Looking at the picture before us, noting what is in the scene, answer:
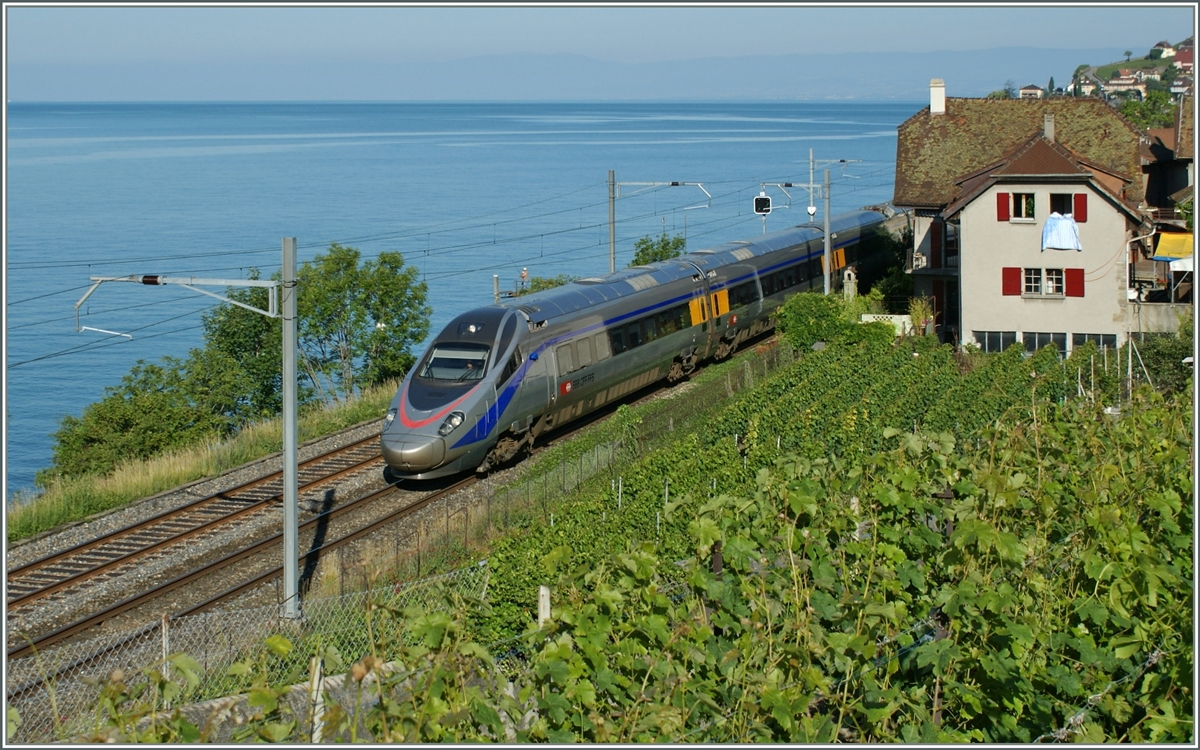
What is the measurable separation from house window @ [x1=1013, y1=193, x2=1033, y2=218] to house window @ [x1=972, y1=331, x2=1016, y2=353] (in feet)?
11.3

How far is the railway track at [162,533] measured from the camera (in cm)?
2030

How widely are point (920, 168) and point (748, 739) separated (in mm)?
38469

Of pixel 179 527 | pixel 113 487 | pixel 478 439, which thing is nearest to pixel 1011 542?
pixel 478 439

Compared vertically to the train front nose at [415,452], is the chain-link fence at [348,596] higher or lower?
lower

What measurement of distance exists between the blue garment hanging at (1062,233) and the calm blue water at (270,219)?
9.04 meters

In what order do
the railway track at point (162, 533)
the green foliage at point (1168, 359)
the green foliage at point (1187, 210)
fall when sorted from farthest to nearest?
the green foliage at point (1187, 210), the green foliage at point (1168, 359), the railway track at point (162, 533)

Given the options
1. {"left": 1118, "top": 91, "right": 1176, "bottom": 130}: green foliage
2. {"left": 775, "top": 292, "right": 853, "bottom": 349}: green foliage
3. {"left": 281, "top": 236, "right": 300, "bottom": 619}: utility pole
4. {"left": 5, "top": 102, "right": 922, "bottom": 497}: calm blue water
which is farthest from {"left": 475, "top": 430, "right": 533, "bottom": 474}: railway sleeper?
{"left": 1118, "top": 91, "right": 1176, "bottom": 130}: green foliage

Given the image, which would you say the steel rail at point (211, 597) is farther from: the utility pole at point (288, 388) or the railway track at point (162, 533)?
the utility pole at point (288, 388)

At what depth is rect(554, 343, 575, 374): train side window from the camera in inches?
1062

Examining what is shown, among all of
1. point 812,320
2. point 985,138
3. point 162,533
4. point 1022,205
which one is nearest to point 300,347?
point 812,320

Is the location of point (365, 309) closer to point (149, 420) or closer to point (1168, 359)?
point (149, 420)

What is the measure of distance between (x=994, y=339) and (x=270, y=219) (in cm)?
6878

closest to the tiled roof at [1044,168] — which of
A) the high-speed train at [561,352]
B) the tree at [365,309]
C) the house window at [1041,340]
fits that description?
the house window at [1041,340]

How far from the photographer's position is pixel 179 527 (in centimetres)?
2317
